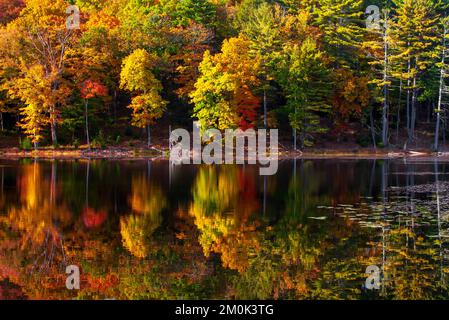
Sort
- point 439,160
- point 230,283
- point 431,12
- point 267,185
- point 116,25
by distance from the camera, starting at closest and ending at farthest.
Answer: point 230,283, point 267,185, point 439,160, point 431,12, point 116,25

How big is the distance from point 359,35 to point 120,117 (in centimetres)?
2296

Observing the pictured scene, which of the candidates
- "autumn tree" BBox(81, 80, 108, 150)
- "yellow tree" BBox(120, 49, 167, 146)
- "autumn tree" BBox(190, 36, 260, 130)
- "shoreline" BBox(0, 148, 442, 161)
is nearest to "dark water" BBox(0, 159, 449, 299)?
"shoreline" BBox(0, 148, 442, 161)

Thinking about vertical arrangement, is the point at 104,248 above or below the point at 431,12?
below

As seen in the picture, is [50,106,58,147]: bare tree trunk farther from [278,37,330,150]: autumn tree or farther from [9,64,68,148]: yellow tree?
[278,37,330,150]: autumn tree

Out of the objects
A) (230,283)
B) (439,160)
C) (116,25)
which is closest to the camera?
(230,283)

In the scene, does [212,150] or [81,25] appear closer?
[212,150]

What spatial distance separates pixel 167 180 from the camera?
1384 inches

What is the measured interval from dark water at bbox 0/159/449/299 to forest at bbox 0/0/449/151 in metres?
21.4

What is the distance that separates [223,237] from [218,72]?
3683 centimetres

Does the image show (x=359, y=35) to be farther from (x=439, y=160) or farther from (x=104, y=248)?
(x=104, y=248)

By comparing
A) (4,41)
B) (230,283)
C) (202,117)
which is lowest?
(230,283)

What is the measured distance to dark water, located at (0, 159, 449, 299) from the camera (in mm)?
14867

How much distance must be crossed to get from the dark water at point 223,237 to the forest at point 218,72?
2138 centimetres

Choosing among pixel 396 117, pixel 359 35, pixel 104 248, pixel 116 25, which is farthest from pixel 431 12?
pixel 104 248
